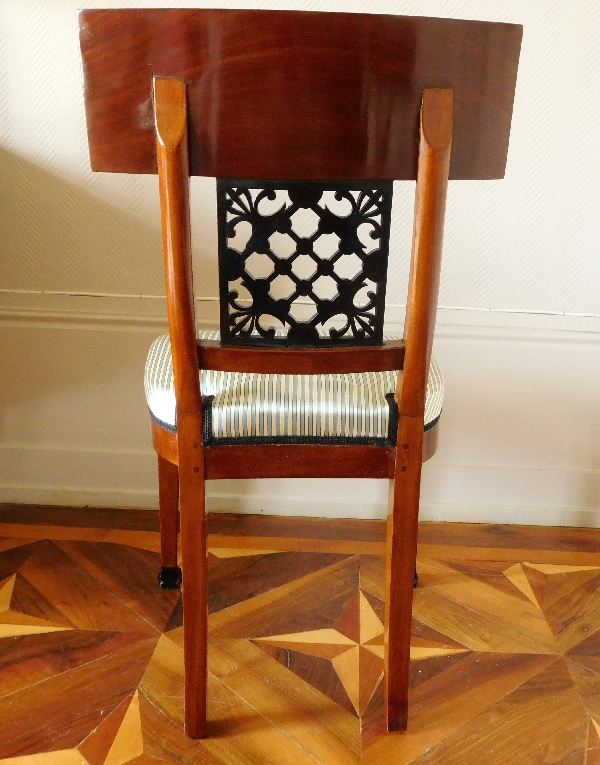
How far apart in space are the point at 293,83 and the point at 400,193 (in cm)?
67

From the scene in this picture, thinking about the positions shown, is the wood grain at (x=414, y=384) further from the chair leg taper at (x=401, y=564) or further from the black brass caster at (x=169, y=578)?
the black brass caster at (x=169, y=578)

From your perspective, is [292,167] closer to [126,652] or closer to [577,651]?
[126,652]

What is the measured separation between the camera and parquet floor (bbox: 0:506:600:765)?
0.92 m

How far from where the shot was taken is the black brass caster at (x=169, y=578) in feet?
4.02

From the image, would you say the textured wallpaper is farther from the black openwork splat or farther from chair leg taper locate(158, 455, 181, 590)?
the black openwork splat

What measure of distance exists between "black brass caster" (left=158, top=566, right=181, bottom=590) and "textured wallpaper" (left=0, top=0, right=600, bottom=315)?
0.54 meters

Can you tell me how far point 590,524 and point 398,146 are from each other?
1073mm

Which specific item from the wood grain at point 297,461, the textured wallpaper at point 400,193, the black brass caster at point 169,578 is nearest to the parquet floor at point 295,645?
the black brass caster at point 169,578

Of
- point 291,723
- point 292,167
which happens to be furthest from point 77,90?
point 291,723

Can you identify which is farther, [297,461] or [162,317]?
[162,317]

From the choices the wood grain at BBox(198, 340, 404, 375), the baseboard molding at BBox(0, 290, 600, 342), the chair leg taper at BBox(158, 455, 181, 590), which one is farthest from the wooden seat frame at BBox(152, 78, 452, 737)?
the baseboard molding at BBox(0, 290, 600, 342)

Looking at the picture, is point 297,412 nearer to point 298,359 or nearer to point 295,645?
point 298,359

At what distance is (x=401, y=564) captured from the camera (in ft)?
2.91

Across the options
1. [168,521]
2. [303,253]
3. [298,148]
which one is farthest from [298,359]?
[168,521]
